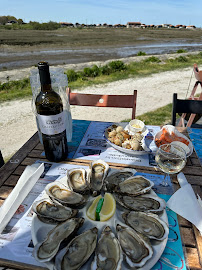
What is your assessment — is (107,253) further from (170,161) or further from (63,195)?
(170,161)

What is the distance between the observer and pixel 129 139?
6.36 feet

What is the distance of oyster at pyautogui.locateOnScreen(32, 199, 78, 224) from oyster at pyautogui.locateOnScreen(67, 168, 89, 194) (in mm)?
158

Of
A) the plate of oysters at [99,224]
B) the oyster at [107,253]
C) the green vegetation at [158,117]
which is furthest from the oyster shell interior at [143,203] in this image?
the green vegetation at [158,117]

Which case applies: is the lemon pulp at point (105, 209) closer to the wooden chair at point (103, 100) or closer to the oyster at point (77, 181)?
the oyster at point (77, 181)

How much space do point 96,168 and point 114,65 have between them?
12.1m

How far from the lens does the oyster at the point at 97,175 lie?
133 cm

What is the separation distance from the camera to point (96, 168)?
4.92 ft

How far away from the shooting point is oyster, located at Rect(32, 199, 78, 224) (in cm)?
108

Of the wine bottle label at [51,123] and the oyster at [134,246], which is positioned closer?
the oyster at [134,246]

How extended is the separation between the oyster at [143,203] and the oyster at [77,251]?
0.26 meters

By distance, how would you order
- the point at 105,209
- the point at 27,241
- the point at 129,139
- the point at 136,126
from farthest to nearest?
the point at 136,126 → the point at 129,139 → the point at 105,209 → the point at 27,241

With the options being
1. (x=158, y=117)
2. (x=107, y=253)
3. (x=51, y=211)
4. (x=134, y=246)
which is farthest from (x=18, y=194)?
(x=158, y=117)

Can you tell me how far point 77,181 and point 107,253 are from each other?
547mm

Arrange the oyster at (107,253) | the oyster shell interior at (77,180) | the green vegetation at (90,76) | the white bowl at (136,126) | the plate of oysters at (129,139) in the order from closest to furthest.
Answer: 1. the oyster at (107,253)
2. the oyster shell interior at (77,180)
3. the plate of oysters at (129,139)
4. the white bowl at (136,126)
5. the green vegetation at (90,76)
